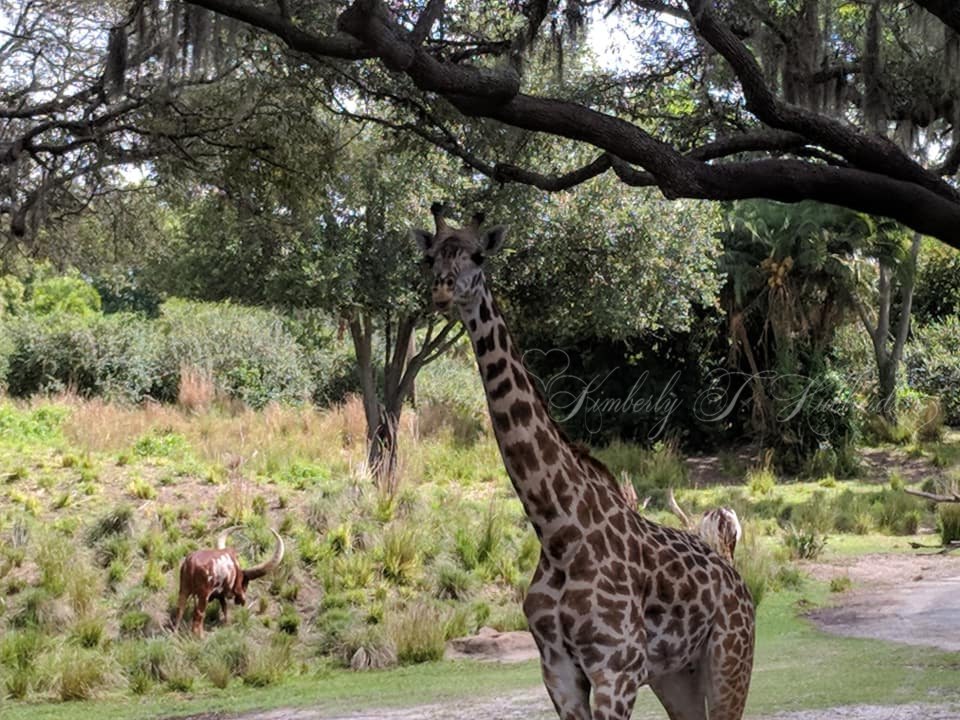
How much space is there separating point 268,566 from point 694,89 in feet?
22.9

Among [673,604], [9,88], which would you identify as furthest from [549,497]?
[9,88]

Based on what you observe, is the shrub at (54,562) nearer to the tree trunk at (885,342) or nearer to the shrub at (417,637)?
the shrub at (417,637)

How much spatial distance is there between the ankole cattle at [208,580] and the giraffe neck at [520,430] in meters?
7.39

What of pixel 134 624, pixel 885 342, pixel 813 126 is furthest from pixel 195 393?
pixel 813 126

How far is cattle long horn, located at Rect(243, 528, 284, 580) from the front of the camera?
13.5 m

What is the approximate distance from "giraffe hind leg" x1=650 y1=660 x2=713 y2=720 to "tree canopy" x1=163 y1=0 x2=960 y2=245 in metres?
2.85

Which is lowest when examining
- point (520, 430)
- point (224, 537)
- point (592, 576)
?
point (224, 537)

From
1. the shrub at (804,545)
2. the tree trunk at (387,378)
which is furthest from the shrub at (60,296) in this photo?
the shrub at (804,545)

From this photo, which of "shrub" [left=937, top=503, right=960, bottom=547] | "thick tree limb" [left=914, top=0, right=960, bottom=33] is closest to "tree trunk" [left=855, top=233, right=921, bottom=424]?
"shrub" [left=937, top=503, right=960, bottom=547]

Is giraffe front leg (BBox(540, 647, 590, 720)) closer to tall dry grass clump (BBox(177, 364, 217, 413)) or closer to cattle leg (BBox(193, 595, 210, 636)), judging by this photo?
cattle leg (BBox(193, 595, 210, 636))

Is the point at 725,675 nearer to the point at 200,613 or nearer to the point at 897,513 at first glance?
the point at 200,613

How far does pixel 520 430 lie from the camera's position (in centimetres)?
604

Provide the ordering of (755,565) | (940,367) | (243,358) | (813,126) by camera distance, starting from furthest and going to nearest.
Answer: (243,358), (940,367), (755,565), (813,126)

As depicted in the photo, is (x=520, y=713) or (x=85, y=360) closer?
(x=520, y=713)
